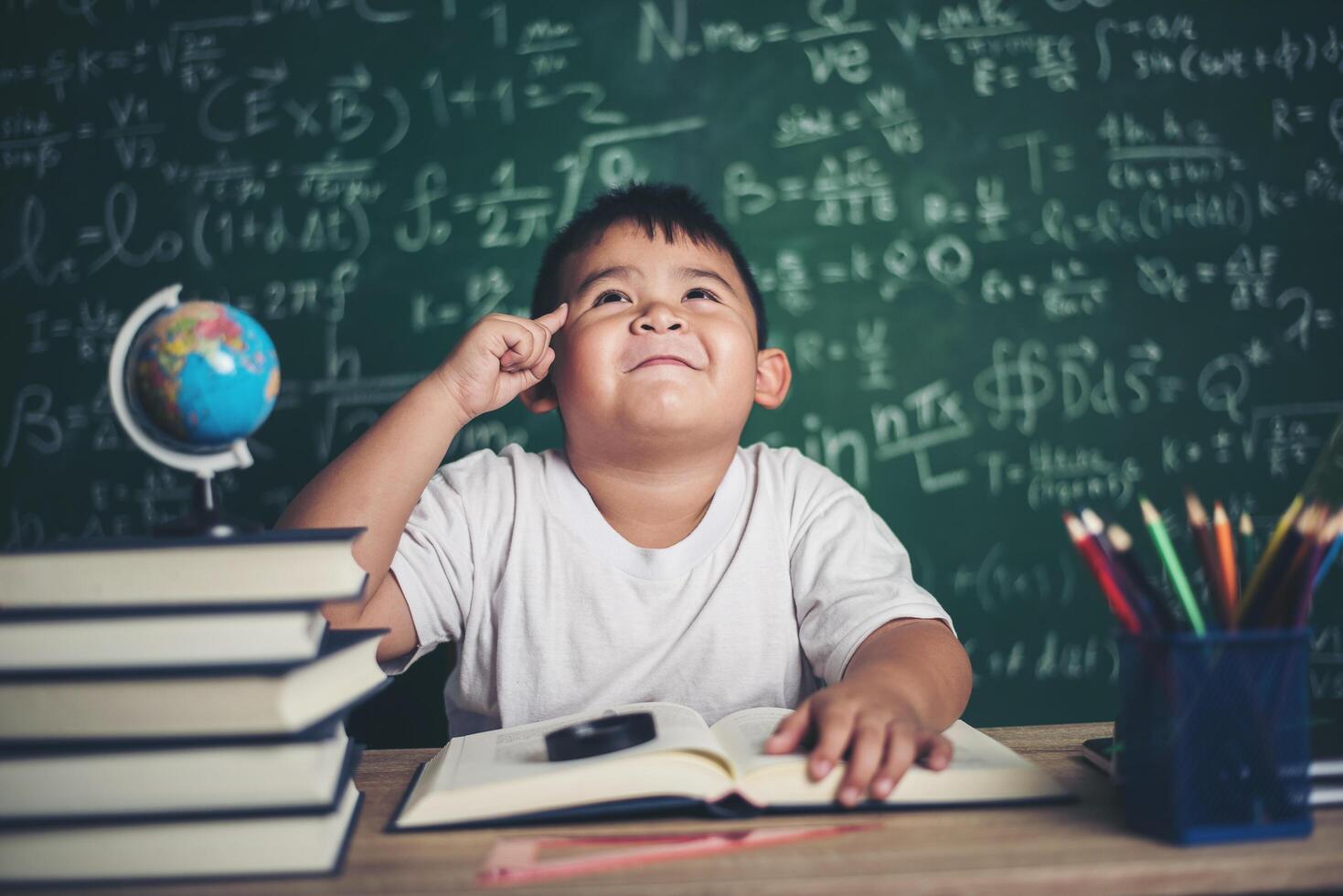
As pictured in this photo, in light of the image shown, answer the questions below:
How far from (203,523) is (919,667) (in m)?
0.68

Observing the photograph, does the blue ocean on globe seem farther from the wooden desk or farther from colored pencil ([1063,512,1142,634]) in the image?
colored pencil ([1063,512,1142,634])

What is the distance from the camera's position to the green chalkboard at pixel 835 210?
7.45 feet

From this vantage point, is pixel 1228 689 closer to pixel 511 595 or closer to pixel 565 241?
pixel 511 595

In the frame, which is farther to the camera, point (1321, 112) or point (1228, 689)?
point (1321, 112)

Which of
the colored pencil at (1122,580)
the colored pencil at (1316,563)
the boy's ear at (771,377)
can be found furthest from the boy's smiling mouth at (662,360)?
the colored pencil at (1316,563)

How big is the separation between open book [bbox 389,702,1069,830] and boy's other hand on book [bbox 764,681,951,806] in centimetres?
1

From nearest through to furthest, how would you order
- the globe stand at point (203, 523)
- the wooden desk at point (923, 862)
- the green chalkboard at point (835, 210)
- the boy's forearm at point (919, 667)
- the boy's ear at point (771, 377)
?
the wooden desk at point (923, 862), the globe stand at point (203, 523), the boy's forearm at point (919, 667), the boy's ear at point (771, 377), the green chalkboard at point (835, 210)

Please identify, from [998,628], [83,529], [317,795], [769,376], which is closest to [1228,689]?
[317,795]

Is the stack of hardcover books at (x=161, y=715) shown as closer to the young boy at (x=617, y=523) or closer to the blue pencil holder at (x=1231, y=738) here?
the young boy at (x=617, y=523)

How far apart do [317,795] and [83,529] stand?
197 centimetres

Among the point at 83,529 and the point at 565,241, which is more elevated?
the point at 565,241

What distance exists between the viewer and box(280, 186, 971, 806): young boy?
4.00ft

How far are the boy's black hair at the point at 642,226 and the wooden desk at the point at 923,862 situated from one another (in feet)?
3.26

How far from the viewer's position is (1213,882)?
0.61 meters
